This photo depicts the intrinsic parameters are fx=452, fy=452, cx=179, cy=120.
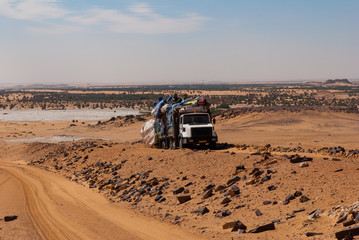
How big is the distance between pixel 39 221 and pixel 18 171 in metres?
14.4

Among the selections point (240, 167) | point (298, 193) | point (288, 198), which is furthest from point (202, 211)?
point (240, 167)

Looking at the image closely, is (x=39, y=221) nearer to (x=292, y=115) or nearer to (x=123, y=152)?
(x=123, y=152)

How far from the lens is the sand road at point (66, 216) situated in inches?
555

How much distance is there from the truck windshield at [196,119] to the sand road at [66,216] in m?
7.99

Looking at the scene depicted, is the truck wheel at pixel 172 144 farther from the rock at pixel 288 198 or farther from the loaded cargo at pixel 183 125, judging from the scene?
the rock at pixel 288 198

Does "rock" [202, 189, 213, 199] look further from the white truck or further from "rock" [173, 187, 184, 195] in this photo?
the white truck

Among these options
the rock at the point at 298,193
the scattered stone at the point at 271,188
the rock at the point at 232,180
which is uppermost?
the rock at the point at 298,193

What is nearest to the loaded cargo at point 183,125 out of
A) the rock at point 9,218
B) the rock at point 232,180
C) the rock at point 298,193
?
the rock at point 232,180

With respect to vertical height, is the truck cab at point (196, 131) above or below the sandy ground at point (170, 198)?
above

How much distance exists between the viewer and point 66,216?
16609 mm

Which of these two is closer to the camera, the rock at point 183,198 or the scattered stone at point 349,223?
the scattered stone at point 349,223

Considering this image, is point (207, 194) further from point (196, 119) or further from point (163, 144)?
point (163, 144)

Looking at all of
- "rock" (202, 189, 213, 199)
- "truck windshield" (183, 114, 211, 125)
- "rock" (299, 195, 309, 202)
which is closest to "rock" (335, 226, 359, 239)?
"rock" (299, 195, 309, 202)

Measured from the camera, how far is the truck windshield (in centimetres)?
2789
